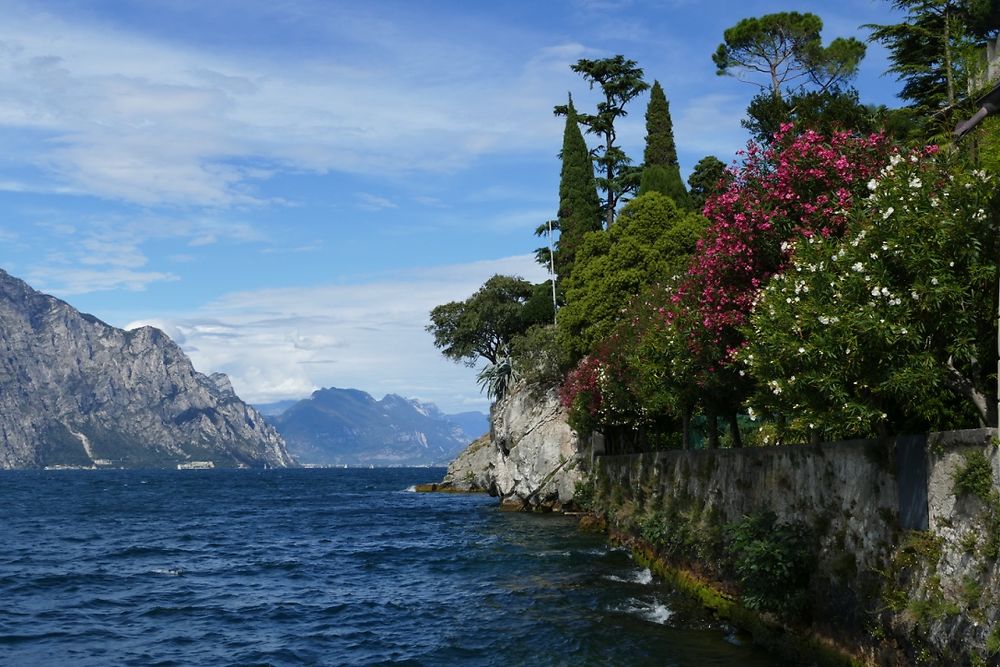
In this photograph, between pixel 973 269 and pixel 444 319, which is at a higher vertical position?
pixel 444 319

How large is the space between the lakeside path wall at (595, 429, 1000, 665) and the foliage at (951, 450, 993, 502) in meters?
0.05

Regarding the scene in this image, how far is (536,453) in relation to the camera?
5531 centimetres

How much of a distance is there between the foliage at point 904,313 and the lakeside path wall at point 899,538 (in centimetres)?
88

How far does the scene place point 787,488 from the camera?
17.2 metres

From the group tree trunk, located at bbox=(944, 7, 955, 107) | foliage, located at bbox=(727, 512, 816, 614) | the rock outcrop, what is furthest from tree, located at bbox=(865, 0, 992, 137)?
the rock outcrop

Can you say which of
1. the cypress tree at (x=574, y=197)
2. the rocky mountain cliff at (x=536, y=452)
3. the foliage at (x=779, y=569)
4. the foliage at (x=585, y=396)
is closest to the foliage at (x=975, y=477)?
the foliage at (x=779, y=569)

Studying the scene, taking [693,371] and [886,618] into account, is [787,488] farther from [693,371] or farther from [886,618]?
[693,371]

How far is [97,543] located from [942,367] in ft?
132

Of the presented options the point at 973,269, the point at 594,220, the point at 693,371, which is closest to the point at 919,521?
the point at 973,269

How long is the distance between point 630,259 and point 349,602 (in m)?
26.8

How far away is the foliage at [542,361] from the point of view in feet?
187

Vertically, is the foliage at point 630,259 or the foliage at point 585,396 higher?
the foliage at point 630,259

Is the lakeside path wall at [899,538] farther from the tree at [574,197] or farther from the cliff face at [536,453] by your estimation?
the tree at [574,197]

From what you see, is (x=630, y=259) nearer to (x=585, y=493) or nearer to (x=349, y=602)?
(x=585, y=493)
